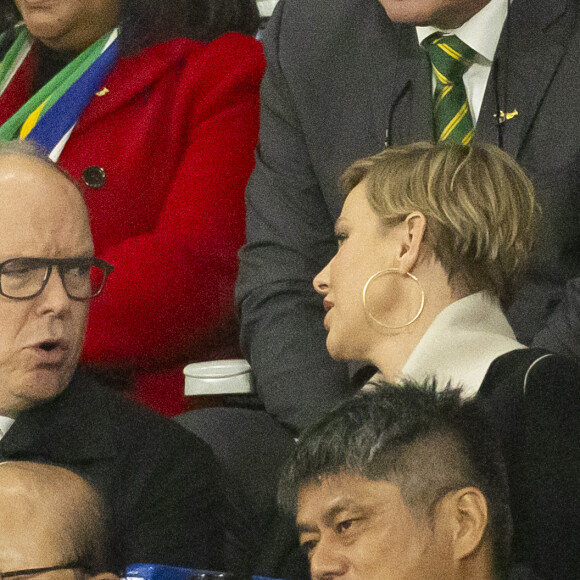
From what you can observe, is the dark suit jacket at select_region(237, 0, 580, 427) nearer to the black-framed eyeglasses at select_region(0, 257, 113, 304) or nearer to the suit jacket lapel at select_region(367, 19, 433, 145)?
the suit jacket lapel at select_region(367, 19, 433, 145)

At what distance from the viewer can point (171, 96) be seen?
1.83m

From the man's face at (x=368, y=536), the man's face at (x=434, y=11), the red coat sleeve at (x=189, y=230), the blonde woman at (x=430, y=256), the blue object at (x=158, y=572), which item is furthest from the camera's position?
the red coat sleeve at (x=189, y=230)

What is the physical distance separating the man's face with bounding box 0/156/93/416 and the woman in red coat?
0.33 meters

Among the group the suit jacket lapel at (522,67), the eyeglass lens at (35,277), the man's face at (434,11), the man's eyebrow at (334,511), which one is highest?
the man's face at (434,11)

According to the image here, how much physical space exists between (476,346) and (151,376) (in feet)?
1.79

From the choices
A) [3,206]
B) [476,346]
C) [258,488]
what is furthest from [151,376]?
[476,346]

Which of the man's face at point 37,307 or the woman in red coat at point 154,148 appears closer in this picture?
the man's face at point 37,307

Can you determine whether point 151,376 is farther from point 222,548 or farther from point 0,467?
point 0,467

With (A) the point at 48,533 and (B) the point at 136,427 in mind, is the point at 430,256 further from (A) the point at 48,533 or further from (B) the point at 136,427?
(A) the point at 48,533

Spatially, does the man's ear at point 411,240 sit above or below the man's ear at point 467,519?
above

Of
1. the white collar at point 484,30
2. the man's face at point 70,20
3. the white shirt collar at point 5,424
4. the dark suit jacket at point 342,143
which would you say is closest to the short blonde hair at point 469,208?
the dark suit jacket at point 342,143

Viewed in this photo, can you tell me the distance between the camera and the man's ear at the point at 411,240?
1347 mm

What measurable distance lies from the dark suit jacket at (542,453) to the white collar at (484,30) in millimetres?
488

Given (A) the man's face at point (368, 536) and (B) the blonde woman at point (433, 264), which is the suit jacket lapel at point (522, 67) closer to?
(B) the blonde woman at point (433, 264)
